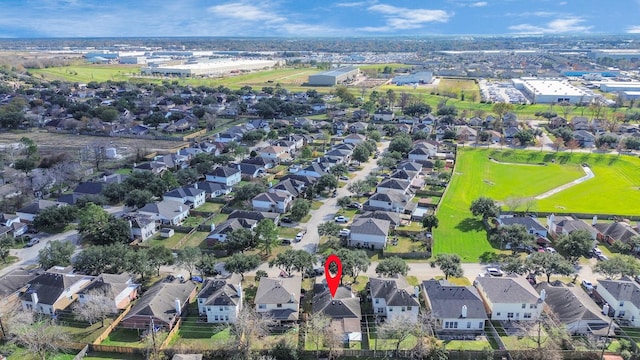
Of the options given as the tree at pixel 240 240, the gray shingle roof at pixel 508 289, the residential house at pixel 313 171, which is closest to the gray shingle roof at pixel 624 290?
the gray shingle roof at pixel 508 289

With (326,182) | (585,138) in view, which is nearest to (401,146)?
(326,182)

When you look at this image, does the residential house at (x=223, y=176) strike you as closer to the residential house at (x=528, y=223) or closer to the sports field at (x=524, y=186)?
the sports field at (x=524, y=186)

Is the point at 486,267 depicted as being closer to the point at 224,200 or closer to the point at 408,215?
the point at 408,215

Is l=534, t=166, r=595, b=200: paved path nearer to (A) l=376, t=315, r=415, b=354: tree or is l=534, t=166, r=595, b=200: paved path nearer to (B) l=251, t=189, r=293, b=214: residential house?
(B) l=251, t=189, r=293, b=214: residential house

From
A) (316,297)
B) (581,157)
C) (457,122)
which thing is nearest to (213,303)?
(316,297)

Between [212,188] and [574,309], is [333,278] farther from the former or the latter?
[212,188]
